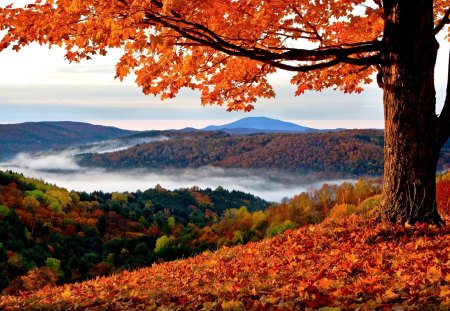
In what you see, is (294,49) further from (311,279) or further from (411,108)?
(311,279)

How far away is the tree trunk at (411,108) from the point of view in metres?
9.80

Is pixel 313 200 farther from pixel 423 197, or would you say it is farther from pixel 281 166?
pixel 281 166

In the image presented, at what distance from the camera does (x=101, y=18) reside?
8.32 m

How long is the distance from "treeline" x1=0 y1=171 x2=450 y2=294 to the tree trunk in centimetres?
178

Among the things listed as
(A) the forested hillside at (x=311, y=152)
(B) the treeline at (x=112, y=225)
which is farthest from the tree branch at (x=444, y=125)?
(A) the forested hillside at (x=311, y=152)

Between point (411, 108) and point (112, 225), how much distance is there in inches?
2947

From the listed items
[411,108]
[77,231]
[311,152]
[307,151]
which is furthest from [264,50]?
[307,151]

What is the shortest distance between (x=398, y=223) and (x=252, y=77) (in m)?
5.29

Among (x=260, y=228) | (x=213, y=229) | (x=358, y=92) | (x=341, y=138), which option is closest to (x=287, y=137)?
(x=341, y=138)

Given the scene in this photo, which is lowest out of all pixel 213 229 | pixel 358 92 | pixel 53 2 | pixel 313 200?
pixel 213 229

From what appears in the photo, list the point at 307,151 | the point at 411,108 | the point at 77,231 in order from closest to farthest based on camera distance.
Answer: the point at 411,108 < the point at 77,231 < the point at 307,151

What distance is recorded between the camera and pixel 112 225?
80375 mm

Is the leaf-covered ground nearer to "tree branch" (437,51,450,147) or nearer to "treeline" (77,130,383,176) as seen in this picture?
"tree branch" (437,51,450,147)

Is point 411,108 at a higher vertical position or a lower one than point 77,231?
higher
